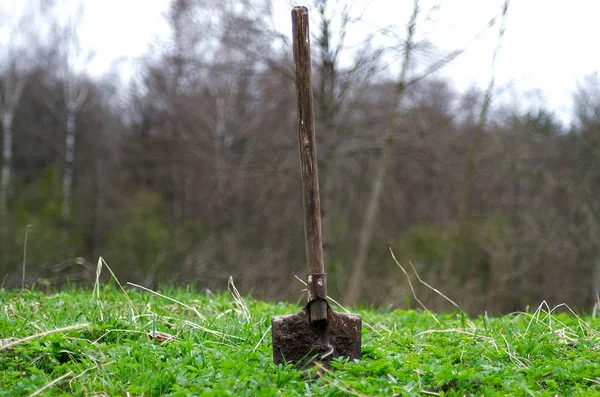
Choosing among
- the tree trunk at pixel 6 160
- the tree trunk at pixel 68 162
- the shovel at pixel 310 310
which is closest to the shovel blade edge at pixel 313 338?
the shovel at pixel 310 310

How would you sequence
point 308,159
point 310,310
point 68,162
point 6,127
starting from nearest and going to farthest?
point 310,310 < point 308,159 < point 6,127 < point 68,162

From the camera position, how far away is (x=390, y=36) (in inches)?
308

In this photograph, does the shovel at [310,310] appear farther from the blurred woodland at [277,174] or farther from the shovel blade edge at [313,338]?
the blurred woodland at [277,174]

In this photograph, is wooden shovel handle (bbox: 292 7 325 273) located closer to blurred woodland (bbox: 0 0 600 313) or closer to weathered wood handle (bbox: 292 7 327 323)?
weathered wood handle (bbox: 292 7 327 323)

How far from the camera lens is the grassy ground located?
2518mm

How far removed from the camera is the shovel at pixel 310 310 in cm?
279

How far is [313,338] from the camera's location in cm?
283

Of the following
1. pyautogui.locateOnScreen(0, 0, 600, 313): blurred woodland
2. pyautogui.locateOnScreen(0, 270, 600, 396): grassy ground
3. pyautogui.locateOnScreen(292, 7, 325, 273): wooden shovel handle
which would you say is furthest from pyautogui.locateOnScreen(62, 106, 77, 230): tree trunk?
pyautogui.locateOnScreen(292, 7, 325, 273): wooden shovel handle

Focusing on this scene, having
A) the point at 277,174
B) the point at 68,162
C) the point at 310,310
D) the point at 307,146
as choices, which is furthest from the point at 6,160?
the point at 310,310

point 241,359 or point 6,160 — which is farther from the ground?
point 6,160

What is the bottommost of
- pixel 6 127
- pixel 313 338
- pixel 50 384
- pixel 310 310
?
pixel 50 384

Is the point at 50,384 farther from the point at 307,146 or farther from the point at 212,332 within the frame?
the point at 307,146

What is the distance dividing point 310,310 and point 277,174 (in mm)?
14739

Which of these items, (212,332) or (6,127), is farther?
(6,127)
